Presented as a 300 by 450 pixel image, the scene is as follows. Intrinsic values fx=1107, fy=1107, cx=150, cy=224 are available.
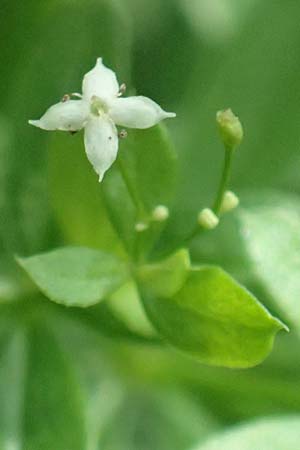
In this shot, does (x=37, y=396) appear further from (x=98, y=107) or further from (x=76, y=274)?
(x=98, y=107)

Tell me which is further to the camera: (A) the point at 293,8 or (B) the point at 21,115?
(A) the point at 293,8

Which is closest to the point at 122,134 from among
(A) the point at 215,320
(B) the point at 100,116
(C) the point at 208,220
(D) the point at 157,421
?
(B) the point at 100,116

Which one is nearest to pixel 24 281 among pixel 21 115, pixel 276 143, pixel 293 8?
pixel 21 115

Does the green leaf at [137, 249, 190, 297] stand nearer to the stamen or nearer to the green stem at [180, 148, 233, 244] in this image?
the green stem at [180, 148, 233, 244]

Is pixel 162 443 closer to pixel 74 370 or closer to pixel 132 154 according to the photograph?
pixel 74 370

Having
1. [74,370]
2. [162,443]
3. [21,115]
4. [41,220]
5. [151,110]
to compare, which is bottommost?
[162,443]
